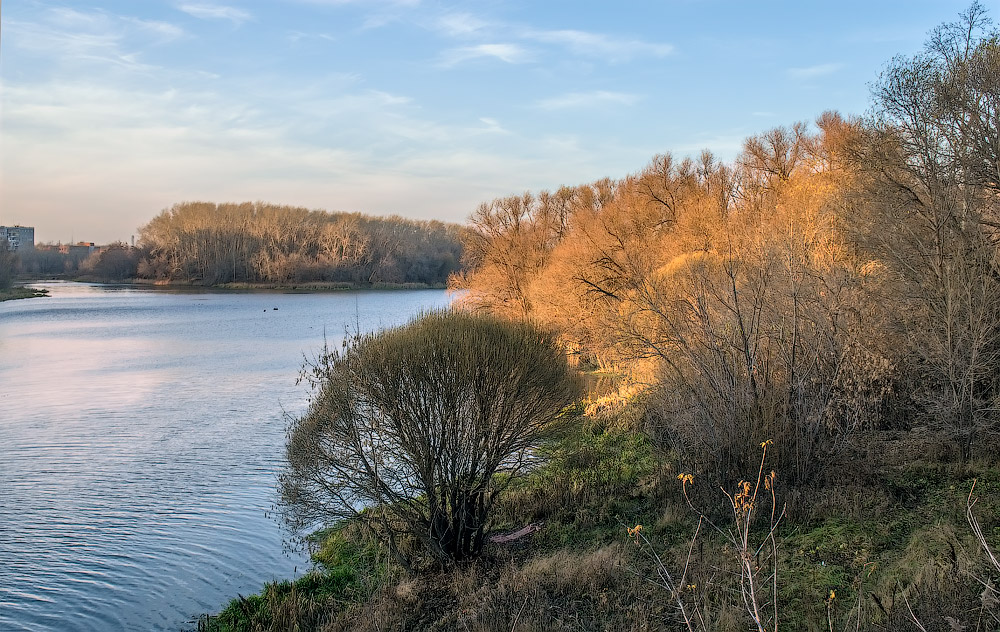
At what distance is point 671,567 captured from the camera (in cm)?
926

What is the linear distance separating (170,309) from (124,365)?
1388 inches

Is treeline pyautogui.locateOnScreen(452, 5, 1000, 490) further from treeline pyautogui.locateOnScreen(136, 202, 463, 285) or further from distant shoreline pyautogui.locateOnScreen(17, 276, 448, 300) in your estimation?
treeline pyautogui.locateOnScreen(136, 202, 463, 285)

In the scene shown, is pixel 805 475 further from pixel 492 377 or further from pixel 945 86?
pixel 945 86

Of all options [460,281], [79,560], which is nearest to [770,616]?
[79,560]

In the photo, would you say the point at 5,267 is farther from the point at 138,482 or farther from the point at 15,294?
the point at 138,482

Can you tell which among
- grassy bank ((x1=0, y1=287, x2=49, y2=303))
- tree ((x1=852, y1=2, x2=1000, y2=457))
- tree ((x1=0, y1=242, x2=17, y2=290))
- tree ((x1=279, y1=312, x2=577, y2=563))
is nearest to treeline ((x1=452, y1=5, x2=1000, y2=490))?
A: tree ((x1=852, y1=2, x2=1000, y2=457))

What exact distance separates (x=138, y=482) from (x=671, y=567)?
39.3ft

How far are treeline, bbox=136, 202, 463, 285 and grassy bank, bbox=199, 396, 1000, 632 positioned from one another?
94.4m

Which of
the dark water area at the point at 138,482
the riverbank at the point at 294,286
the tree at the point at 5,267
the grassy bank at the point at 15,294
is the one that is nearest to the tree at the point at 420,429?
the dark water area at the point at 138,482

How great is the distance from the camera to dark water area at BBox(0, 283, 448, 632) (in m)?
10.7

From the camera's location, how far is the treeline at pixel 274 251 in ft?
352

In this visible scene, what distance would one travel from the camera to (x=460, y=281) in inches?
1700

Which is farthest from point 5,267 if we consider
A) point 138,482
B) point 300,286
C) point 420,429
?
point 420,429

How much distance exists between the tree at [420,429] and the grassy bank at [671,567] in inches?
35.2
